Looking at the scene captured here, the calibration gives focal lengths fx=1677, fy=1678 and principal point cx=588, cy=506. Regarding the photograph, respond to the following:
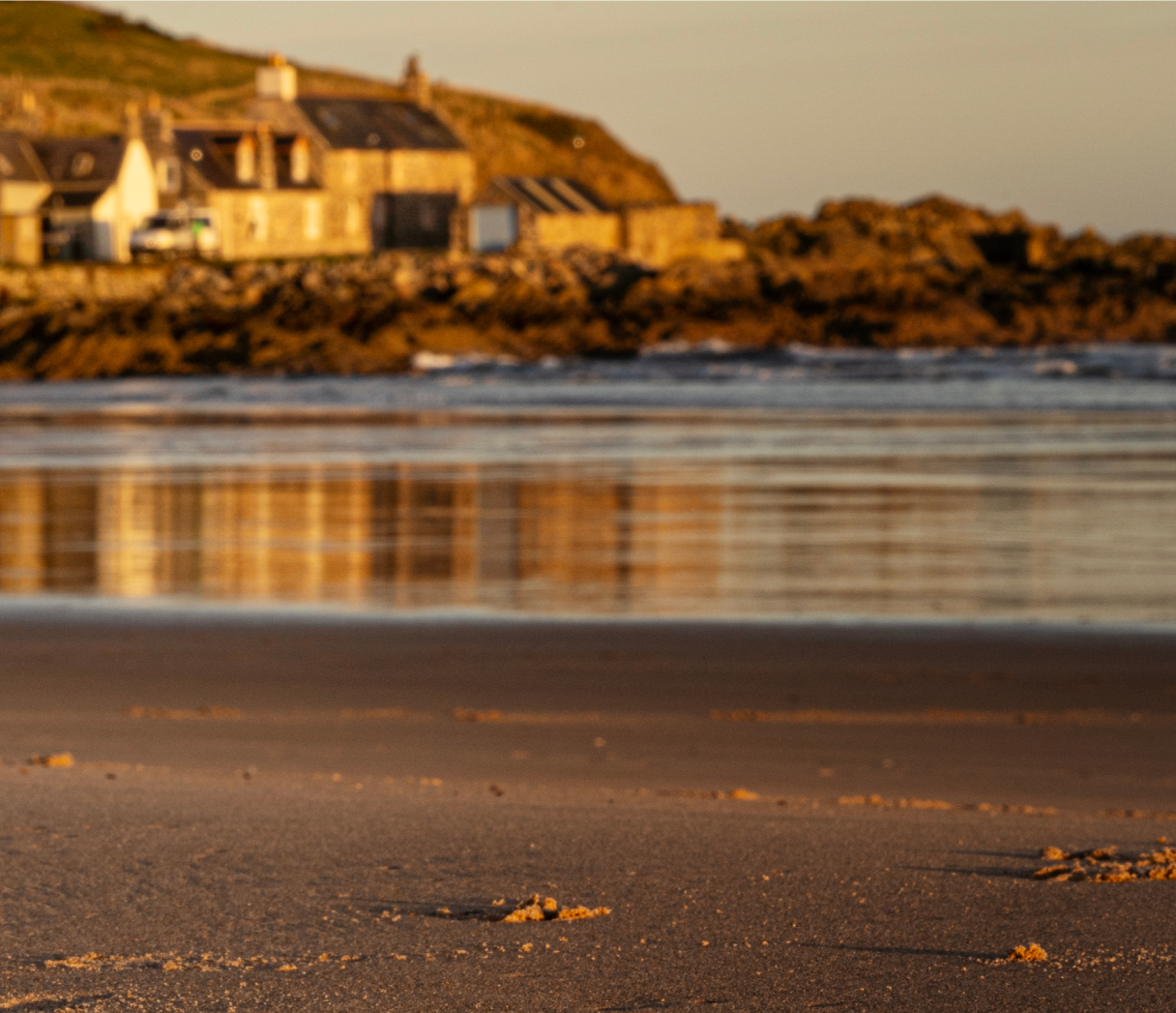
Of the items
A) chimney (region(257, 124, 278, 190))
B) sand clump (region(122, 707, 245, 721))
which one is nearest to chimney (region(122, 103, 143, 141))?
chimney (region(257, 124, 278, 190))

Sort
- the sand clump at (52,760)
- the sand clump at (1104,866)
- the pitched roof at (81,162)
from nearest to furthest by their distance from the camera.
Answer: the sand clump at (1104,866), the sand clump at (52,760), the pitched roof at (81,162)

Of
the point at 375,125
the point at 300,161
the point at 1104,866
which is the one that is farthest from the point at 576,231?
the point at 1104,866

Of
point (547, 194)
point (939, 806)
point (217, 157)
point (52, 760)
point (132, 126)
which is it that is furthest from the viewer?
point (547, 194)

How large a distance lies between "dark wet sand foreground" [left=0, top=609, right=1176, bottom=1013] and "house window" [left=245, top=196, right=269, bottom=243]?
62.5 metres

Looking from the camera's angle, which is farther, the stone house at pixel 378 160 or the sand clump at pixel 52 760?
the stone house at pixel 378 160

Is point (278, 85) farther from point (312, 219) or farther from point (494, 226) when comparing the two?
point (494, 226)

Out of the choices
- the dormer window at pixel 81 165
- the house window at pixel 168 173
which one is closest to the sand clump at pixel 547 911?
the dormer window at pixel 81 165

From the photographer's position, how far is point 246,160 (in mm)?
70375

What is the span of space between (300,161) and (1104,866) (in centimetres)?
7182

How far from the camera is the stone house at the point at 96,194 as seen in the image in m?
65.8

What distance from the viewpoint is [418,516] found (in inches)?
589

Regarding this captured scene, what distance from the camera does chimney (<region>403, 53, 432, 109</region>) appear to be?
3228 inches

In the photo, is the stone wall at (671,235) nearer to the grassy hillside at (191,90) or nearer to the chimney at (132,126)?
the chimney at (132,126)

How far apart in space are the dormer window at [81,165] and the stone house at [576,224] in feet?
53.1
